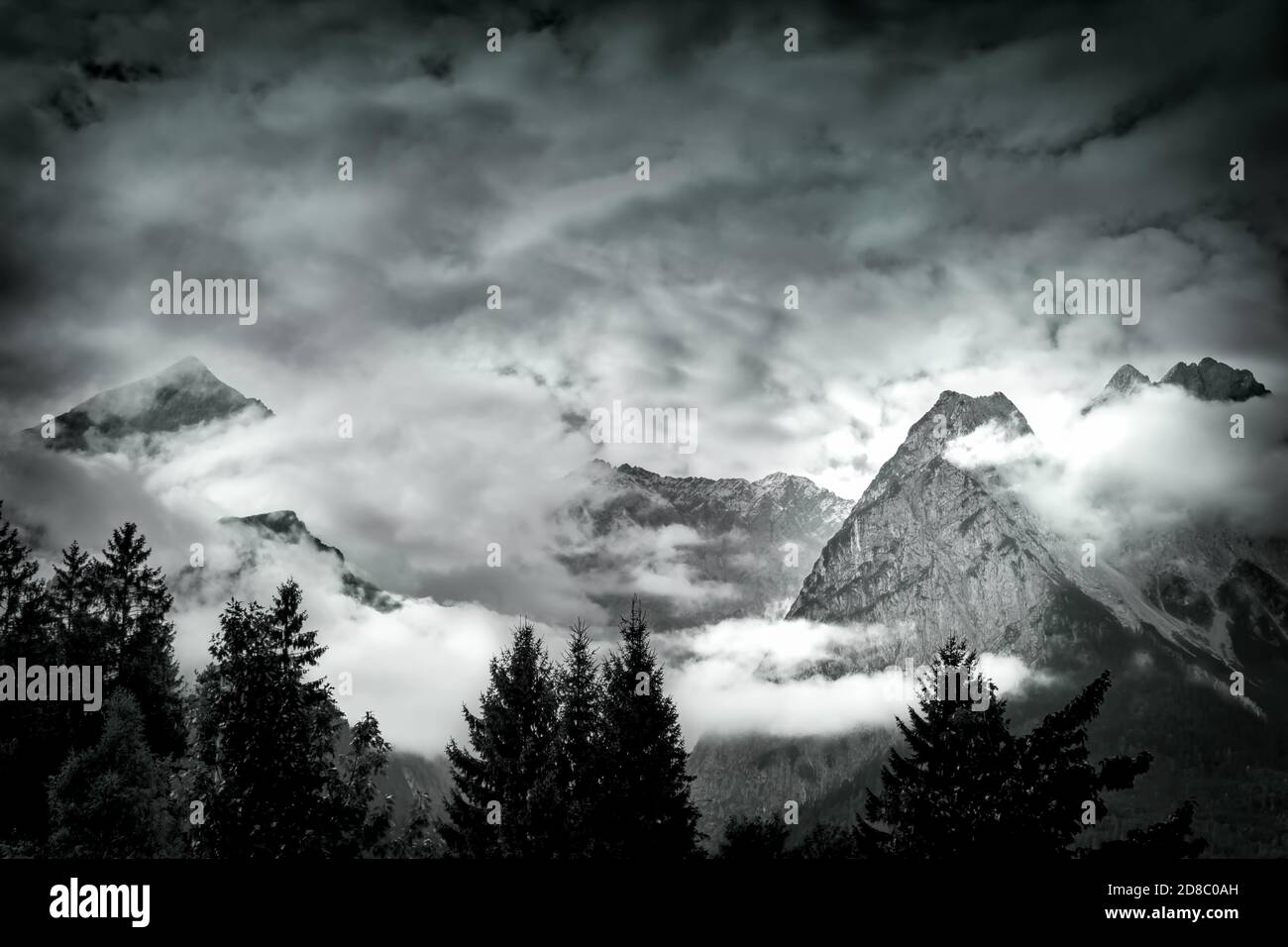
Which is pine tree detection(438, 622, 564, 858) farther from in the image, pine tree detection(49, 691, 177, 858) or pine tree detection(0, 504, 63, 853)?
pine tree detection(0, 504, 63, 853)

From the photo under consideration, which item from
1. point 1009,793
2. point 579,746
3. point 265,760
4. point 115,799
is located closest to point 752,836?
point 579,746

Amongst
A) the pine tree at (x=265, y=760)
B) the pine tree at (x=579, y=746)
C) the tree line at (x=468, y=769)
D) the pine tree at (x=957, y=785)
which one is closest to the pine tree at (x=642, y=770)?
the tree line at (x=468, y=769)

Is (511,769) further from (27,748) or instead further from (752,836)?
(752,836)

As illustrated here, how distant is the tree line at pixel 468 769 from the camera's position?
26922 mm

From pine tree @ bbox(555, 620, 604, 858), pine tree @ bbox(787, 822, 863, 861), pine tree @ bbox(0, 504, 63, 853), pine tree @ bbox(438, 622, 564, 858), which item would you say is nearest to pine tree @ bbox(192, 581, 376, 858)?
pine tree @ bbox(438, 622, 564, 858)

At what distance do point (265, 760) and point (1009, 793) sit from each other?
22.1m

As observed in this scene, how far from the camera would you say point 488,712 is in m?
35.1

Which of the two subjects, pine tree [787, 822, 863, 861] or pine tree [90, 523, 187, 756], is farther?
pine tree [787, 822, 863, 861]

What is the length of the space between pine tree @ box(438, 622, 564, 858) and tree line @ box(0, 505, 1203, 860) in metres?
0.07

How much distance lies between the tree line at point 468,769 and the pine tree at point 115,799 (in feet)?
0.26

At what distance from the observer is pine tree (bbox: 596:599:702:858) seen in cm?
3444

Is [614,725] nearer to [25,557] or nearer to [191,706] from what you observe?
[191,706]
